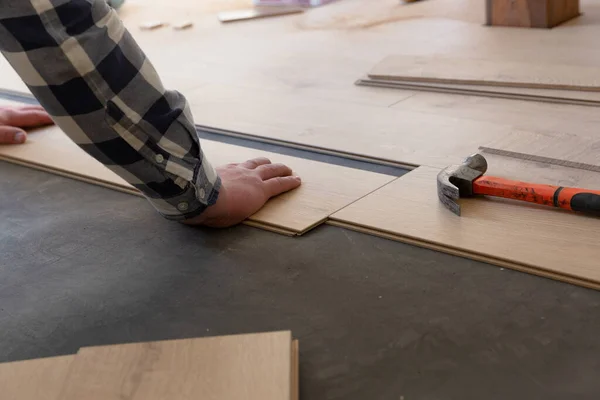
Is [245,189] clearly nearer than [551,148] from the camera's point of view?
Yes

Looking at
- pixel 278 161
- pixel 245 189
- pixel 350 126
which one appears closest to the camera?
pixel 245 189

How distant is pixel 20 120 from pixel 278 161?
1108 mm

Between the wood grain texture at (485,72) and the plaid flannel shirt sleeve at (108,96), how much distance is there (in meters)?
1.26

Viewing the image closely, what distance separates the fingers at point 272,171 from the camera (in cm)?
198

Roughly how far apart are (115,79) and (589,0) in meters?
3.17

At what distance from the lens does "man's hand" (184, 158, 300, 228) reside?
71.8 inches

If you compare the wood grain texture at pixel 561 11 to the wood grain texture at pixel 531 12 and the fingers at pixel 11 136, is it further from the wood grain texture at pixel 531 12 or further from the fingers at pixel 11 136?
the fingers at pixel 11 136

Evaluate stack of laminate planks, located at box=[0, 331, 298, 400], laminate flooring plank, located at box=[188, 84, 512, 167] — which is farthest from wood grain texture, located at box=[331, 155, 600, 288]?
stack of laminate planks, located at box=[0, 331, 298, 400]

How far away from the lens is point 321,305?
→ 147cm

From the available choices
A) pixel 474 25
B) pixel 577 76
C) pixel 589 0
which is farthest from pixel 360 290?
pixel 589 0

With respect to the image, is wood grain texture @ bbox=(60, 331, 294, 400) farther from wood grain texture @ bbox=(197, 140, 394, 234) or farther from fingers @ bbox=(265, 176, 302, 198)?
fingers @ bbox=(265, 176, 302, 198)

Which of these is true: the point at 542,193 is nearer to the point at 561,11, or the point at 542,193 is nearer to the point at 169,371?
the point at 169,371

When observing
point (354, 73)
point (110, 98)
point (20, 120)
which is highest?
point (110, 98)

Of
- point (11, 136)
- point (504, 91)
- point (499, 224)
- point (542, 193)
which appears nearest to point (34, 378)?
point (499, 224)
